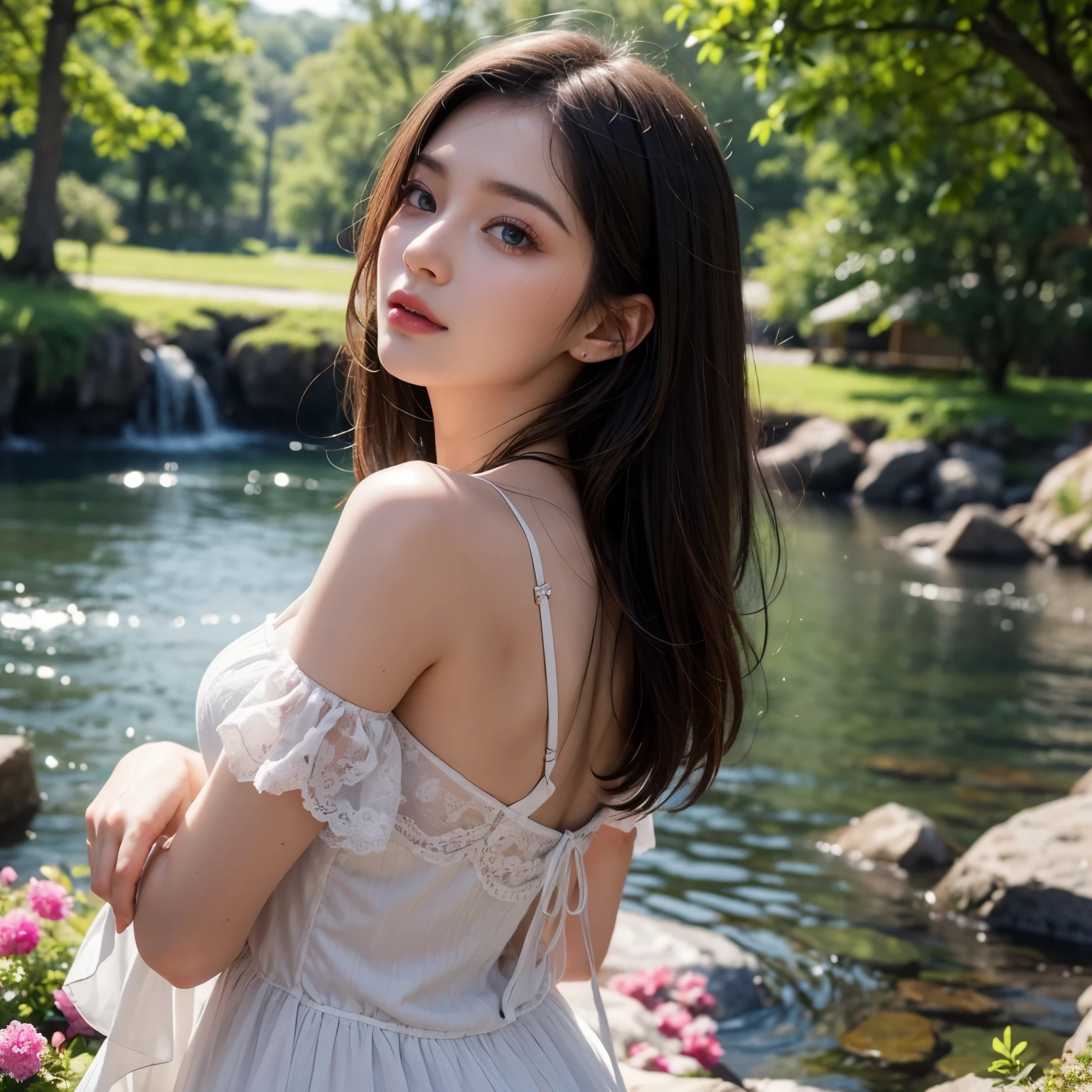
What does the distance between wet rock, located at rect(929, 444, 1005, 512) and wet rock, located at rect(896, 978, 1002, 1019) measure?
623 inches

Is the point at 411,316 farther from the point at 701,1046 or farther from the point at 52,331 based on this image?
the point at 52,331

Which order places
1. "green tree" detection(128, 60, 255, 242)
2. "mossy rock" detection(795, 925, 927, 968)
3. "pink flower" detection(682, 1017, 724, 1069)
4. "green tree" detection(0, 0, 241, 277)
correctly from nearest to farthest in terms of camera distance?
"pink flower" detection(682, 1017, 724, 1069)
"mossy rock" detection(795, 925, 927, 968)
"green tree" detection(0, 0, 241, 277)
"green tree" detection(128, 60, 255, 242)

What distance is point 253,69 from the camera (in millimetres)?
111312

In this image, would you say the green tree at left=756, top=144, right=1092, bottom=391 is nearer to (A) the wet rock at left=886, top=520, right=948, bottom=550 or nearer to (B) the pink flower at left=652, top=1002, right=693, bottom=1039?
(A) the wet rock at left=886, top=520, right=948, bottom=550

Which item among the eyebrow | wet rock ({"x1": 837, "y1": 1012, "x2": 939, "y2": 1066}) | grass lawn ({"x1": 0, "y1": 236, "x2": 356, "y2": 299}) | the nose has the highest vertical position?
the eyebrow

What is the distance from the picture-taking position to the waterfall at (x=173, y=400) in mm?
19703

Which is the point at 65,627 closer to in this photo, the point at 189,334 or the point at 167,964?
the point at 167,964

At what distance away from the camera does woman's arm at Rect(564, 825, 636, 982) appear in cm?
206

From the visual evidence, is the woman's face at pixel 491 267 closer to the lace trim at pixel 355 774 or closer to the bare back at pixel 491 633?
the bare back at pixel 491 633

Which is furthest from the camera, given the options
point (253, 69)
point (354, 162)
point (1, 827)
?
point (253, 69)

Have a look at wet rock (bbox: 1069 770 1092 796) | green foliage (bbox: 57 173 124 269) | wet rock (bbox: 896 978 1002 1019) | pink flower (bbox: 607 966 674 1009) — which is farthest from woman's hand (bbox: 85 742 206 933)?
green foliage (bbox: 57 173 124 269)

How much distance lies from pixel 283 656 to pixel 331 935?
38 centimetres

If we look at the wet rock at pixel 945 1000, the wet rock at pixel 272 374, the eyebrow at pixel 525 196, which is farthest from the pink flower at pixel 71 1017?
the wet rock at pixel 272 374

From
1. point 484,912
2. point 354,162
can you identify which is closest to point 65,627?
point 484,912
